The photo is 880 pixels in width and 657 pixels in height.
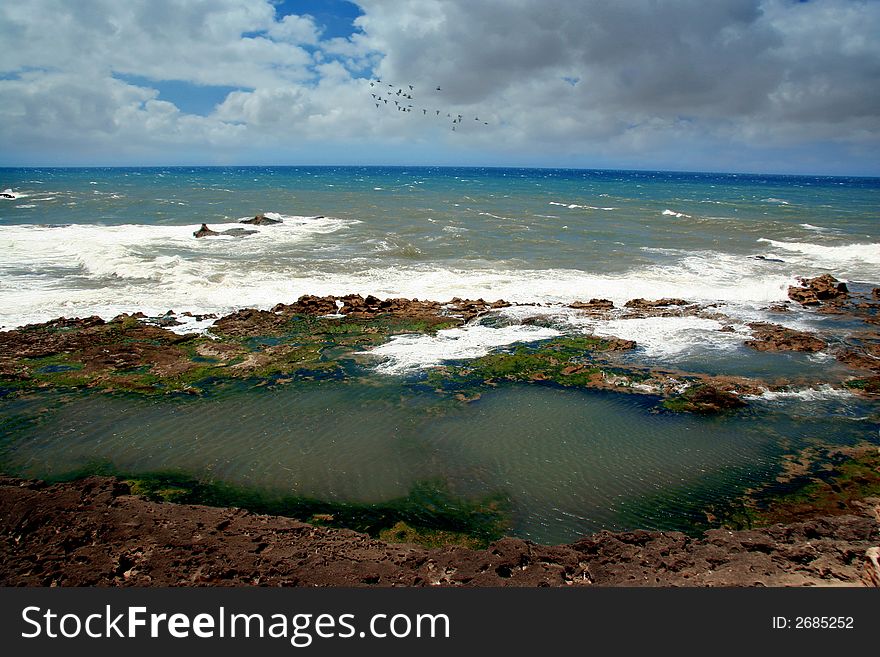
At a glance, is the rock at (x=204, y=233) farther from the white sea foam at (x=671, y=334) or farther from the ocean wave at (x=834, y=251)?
the ocean wave at (x=834, y=251)

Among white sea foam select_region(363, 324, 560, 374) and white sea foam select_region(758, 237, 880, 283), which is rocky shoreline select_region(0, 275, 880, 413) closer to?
white sea foam select_region(363, 324, 560, 374)

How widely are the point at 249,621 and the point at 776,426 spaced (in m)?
10.8

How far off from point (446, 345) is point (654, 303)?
9539 mm

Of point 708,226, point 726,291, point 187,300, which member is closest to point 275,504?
point 187,300

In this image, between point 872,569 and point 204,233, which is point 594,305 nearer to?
point 872,569

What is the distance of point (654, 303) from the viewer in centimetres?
1991

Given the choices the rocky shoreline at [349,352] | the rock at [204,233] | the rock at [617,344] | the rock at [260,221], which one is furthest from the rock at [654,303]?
the rock at [260,221]

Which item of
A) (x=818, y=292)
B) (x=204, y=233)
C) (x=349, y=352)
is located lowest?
(x=349, y=352)

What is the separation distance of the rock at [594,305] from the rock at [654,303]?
0.80m

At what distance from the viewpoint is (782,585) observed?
20.3 feet

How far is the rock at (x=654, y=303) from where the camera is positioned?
19688mm

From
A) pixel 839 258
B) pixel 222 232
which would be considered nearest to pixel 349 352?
pixel 222 232

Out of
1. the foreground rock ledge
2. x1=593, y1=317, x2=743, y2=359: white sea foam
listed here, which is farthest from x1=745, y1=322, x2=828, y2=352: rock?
the foreground rock ledge

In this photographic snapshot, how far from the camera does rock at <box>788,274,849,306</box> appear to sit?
67.2ft
